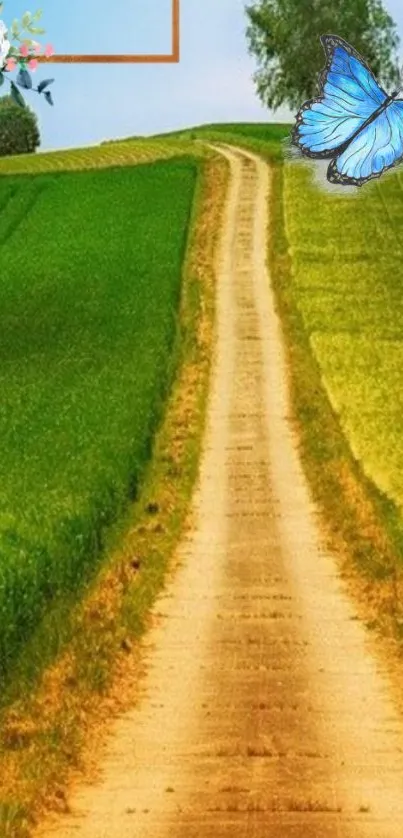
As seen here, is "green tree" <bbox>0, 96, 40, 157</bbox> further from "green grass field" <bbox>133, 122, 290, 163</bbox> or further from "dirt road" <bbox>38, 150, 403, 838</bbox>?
"dirt road" <bbox>38, 150, 403, 838</bbox>

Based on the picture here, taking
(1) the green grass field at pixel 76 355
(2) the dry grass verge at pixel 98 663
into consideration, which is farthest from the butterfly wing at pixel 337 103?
(1) the green grass field at pixel 76 355

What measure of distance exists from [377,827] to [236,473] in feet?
73.4

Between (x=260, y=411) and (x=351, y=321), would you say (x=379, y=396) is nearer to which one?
(x=260, y=411)

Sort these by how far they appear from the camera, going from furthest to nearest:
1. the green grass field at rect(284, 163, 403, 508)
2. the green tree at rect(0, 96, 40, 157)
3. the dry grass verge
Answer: the green tree at rect(0, 96, 40, 157), the green grass field at rect(284, 163, 403, 508), the dry grass verge

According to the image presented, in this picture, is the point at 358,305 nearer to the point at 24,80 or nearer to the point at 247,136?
the point at 24,80

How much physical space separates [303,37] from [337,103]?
126 metres

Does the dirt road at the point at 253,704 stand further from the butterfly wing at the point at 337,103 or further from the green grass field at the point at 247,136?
the green grass field at the point at 247,136

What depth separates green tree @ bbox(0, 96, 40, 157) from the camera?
452 ft

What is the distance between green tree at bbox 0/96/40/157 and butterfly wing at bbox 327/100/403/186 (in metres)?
131

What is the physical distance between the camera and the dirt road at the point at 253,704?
1333 cm

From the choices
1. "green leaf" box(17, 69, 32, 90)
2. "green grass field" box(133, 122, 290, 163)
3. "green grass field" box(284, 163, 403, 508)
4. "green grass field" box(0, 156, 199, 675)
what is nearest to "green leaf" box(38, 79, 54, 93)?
"green leaf" box(17, 69, 32, 90)

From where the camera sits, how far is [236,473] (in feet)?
115

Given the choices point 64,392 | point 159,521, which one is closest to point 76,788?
point 159,521

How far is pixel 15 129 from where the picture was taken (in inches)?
5438
